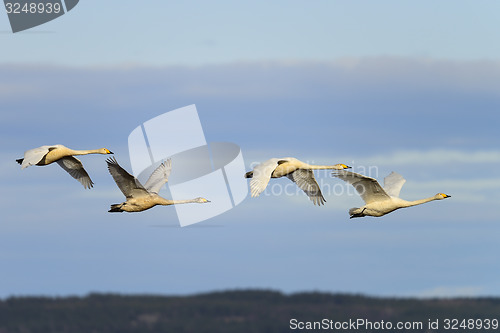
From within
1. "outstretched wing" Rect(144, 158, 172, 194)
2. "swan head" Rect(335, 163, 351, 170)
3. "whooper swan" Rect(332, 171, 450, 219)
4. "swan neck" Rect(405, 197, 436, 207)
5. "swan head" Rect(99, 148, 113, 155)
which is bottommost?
"swan neck" Rect(405, 197, 436, 207)

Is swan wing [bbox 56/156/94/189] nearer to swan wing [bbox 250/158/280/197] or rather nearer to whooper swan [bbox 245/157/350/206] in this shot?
whooper swan [bbox 245/157/350/206]

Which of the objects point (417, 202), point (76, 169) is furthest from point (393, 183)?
point (76, 169)

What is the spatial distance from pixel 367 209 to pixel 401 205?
1.21 metres

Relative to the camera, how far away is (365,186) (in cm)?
3309

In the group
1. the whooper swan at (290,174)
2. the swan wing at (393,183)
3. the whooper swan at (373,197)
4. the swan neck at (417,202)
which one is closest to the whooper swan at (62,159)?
the whooper swan at (290,174)

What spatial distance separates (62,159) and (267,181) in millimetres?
9999

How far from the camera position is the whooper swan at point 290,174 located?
102ft

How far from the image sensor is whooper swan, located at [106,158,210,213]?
105 feet

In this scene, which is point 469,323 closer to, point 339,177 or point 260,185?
point 339,177

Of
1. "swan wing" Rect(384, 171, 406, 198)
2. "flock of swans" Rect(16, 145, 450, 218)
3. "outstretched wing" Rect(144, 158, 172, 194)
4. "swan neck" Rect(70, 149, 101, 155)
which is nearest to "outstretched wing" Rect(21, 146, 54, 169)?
"flock of swans" Rect(16, 145, 450, 218)

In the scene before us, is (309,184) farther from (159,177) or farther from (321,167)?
(159,177)

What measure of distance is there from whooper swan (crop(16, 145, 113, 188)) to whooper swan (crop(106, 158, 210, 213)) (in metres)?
2.52

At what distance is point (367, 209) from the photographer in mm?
33688

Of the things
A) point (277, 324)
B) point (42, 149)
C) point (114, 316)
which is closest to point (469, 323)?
point (277, 324)
